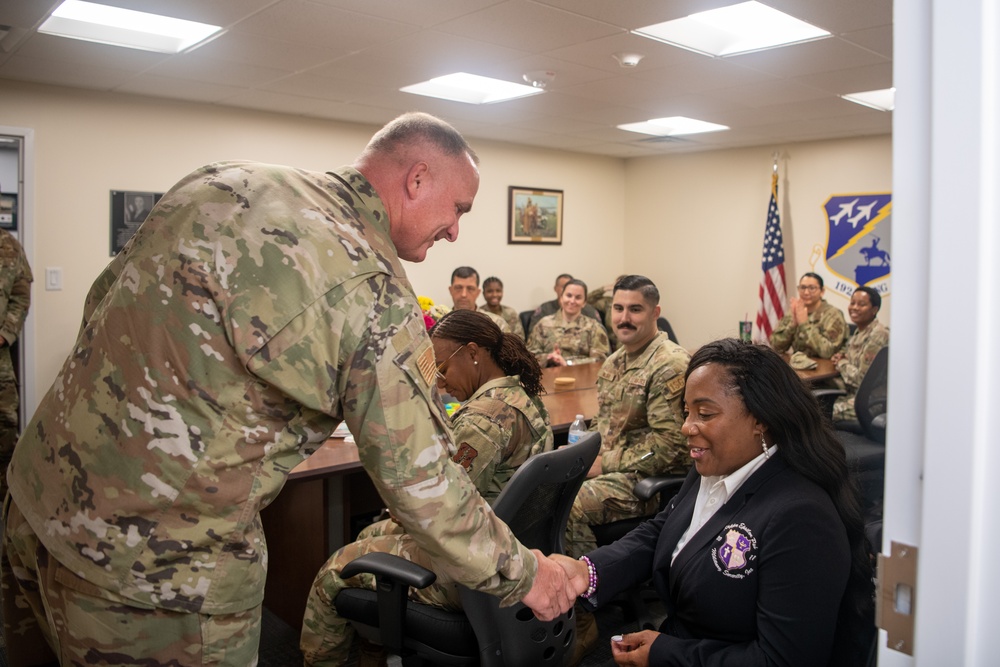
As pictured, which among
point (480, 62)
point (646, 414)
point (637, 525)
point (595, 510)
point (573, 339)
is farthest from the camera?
point (573, 339)

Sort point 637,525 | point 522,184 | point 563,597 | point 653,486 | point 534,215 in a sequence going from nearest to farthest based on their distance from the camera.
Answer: point 563,597 < point 637,525 < point 653,486 < point 522,184 < point 534,215

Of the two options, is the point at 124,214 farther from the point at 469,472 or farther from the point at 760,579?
the point at 760,579

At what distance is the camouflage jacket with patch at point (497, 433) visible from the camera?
2.29 meters

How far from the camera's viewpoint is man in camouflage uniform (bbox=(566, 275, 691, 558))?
287 cm

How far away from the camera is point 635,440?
3.12 metres

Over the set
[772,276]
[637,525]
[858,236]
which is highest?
[858,236]

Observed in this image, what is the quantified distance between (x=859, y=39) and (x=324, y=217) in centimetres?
368

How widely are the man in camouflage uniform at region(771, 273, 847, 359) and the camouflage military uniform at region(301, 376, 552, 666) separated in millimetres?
4641

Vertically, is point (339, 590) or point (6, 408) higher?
point (6, 408)

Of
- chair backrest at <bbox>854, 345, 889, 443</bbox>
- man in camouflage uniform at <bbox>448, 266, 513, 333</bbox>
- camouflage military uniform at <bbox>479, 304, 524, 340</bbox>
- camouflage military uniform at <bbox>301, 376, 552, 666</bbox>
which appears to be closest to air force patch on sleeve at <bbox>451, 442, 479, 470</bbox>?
camouflage military uniform at <bbox>301, 376, 552, 666</bbox>

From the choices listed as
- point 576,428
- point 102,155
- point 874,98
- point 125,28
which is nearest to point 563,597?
point 576,428

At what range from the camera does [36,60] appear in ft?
14.9

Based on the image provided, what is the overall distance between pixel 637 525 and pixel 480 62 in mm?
3057

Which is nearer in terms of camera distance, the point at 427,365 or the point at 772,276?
the point at 427,365
